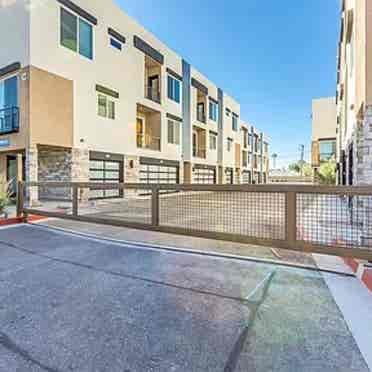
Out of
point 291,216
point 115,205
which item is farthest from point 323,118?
point 291,216

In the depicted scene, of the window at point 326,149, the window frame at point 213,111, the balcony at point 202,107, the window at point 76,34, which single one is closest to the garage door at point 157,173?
the balcony at point 202,107

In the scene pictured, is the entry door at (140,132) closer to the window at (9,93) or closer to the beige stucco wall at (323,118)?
the window at (9,93)

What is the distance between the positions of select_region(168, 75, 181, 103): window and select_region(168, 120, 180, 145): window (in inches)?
72.6

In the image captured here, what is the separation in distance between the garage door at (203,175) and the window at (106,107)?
470 inches

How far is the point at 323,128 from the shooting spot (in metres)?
29.5

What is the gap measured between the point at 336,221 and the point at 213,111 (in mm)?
25777

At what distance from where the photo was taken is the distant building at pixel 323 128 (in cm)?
2875

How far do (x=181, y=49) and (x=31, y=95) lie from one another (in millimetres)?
14476

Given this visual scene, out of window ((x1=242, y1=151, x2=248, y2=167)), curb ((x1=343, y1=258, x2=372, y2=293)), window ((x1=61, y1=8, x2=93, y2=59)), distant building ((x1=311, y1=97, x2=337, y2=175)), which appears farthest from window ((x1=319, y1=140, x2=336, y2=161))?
curb ((x1=343, y1=258, x2=372, y2=293))

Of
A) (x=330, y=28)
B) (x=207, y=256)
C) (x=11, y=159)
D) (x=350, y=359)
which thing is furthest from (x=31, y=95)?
(x=330, y=28)

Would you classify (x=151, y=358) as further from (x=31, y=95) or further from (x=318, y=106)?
(x=318, y=106)

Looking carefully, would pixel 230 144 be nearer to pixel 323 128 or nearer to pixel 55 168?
pixel 323 128

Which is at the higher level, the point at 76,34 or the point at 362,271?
the point at 76,34

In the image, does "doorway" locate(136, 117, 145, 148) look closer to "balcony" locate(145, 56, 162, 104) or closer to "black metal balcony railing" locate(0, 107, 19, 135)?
"balcony" locate(145, 56, 162, 104)
